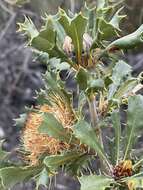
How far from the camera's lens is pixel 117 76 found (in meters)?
1.46

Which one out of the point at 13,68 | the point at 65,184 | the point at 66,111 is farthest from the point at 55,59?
the point at 13,68

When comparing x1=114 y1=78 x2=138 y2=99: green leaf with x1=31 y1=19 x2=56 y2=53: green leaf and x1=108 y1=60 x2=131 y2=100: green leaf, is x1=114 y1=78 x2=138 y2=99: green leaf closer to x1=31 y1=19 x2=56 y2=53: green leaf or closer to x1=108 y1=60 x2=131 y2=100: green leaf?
x1=108 y1=60 x2=131 y2=100: green leaf

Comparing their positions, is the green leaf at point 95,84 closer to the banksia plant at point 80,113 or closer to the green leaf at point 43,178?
the banksia plant at point 80,113

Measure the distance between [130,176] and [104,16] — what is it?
15.6 inches


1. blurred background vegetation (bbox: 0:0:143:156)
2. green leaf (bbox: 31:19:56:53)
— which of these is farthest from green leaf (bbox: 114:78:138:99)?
blurred background vegetation (bbox: 0:0:143:156)

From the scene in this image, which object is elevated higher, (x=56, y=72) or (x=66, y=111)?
(x=56, y=72)

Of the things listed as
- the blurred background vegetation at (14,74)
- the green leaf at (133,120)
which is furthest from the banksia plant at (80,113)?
the blurred background vegetation at (14,74)

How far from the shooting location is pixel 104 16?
4.63 ft

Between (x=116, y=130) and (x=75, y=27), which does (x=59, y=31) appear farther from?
(x=116, y=130)

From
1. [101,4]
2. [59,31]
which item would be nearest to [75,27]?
[59,31]

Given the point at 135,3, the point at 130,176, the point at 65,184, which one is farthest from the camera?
the point at 65,184

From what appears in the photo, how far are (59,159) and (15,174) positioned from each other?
0.46ft

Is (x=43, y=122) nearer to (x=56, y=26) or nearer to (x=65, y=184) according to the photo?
(x=56, y=26)

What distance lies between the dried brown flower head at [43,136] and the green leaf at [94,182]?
159 mm
